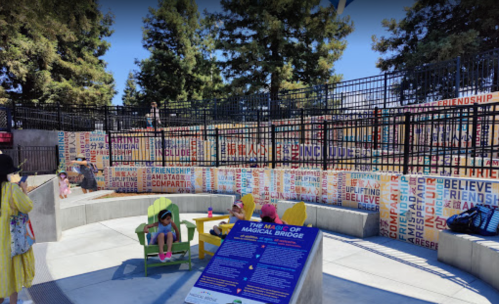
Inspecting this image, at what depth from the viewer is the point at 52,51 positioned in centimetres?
2336

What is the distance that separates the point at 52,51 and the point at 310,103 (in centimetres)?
1897

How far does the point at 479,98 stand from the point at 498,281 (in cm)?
834

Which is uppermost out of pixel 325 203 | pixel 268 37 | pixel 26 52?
pixel 268 37

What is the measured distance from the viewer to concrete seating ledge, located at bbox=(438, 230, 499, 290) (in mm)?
4430

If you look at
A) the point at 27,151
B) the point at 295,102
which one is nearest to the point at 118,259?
the point at 27,151

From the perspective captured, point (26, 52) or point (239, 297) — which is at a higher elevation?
point (26, 52)

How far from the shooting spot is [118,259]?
5812 mm

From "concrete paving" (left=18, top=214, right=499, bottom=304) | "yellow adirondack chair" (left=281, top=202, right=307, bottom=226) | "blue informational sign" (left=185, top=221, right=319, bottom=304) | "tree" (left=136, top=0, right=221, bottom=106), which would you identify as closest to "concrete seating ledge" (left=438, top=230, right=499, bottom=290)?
"concrete paving" (left=18, top=214, right=499, bottom=304)

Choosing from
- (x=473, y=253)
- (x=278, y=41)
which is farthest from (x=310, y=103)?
(x=473, y=253)

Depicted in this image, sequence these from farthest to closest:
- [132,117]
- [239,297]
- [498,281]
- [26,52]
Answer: [26,52] < [132,117] < [498,281] < [239,297]

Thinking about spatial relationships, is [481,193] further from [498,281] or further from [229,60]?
[229,60]

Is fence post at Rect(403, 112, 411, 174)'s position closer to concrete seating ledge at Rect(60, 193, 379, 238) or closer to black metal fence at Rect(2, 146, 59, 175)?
concrete seating ledge at Rect(60, 193, 379, 238)

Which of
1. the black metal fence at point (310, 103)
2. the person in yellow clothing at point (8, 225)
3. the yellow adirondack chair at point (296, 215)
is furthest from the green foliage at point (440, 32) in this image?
the person in yellow clothing at point (8, 225)

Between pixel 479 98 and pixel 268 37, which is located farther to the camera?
pixel 268 37
